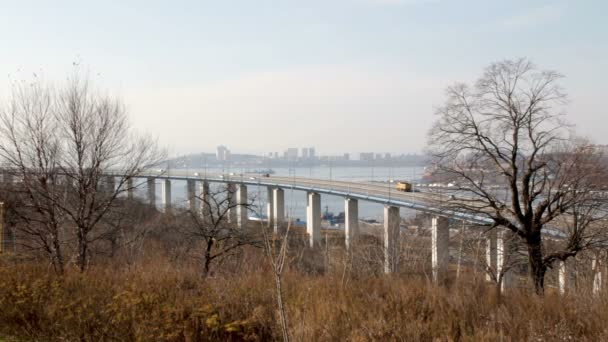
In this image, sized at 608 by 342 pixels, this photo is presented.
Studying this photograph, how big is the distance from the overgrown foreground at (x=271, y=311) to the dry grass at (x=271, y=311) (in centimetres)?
1

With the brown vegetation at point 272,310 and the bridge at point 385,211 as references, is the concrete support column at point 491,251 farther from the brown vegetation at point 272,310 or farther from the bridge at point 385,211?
the brown vegetation at point 272,310

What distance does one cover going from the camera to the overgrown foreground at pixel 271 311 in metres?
4.88

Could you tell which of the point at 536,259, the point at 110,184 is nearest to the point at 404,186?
the point at 536,259

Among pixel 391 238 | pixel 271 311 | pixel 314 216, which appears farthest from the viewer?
pixel 314 216

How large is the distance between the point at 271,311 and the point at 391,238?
89.2 feet

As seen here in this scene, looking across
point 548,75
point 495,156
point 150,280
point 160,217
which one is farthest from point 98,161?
point 160,217

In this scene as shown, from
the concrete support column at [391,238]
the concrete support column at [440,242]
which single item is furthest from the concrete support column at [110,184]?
the concrete support column at [440,242]

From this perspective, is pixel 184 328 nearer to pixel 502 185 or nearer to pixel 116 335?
pixel 116 335

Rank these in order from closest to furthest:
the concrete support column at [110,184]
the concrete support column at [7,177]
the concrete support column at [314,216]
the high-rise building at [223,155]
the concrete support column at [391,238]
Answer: the concrete support column at [7,177], the concrete support column at [110,184], the concrete support column at [391,238], the concrete support column at [314,216], the high-rise building at [223,155]

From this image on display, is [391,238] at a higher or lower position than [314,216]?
higher

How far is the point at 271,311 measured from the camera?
615 cm

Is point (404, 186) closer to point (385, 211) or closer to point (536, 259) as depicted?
point (385, 211)

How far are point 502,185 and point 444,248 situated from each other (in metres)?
5.50

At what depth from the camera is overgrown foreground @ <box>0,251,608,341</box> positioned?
4.88 metres
